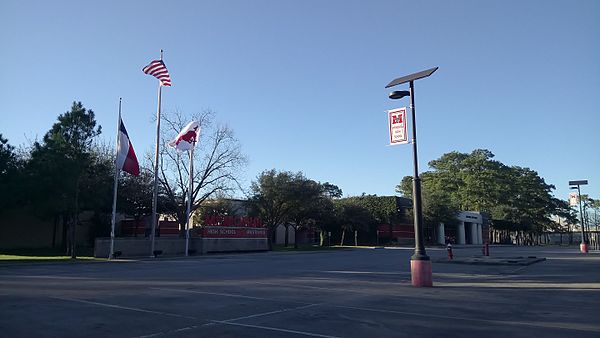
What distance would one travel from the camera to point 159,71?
33125 millimetres

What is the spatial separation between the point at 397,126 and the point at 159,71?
71.7 ft

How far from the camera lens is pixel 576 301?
1225 centimetres

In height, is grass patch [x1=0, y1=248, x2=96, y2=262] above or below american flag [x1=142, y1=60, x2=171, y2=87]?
below

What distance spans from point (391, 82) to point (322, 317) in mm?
9739

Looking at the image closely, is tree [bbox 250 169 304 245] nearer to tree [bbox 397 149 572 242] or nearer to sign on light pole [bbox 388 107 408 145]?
sign on light pole [bbox 388 107 408 145]

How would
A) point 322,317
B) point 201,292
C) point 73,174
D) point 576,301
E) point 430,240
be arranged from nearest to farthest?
point 322,317, point 576,301, point 201,292, point 73,174, point 430,240

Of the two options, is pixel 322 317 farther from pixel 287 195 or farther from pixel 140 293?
pixel 287 195

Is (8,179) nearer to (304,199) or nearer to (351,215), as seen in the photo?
(304,199)

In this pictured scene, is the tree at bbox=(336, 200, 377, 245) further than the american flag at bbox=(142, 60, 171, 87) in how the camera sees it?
Yes

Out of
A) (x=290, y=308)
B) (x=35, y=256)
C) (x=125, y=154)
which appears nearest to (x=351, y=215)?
(x=125, y=154)

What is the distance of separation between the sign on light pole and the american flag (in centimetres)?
2130

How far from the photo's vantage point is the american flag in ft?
108

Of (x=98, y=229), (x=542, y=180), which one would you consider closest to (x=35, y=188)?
(x=98, y=229)

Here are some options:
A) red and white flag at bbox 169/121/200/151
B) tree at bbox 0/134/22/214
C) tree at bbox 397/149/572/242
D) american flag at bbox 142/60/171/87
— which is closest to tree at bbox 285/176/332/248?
red and white flag at bbox 169/121/200/151
